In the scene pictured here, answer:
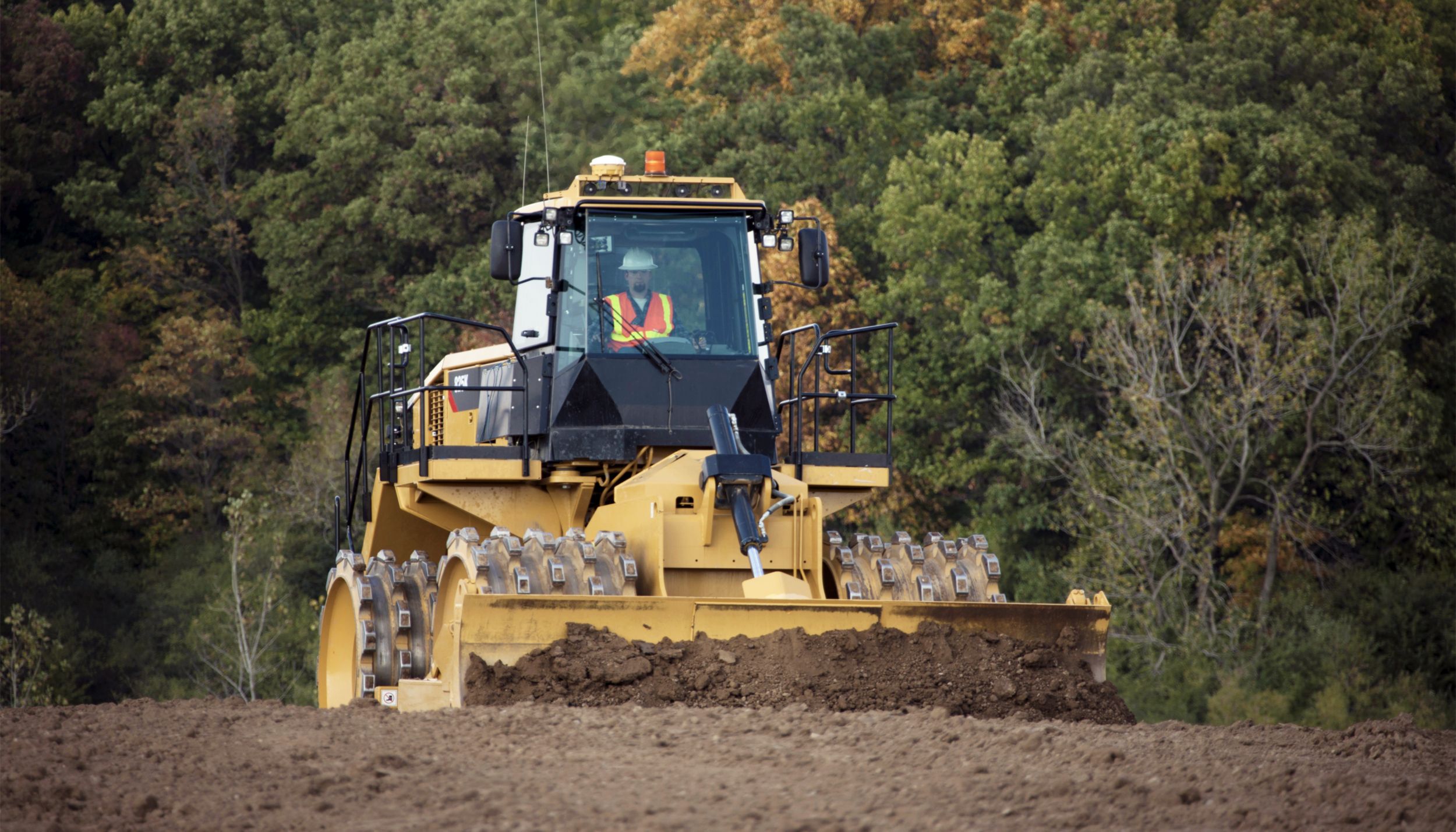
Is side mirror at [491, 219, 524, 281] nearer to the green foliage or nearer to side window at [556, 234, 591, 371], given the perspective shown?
side window at [556, 234, 591, 371]

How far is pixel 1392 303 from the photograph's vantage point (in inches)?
1097

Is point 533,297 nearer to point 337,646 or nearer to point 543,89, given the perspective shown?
point 337,646

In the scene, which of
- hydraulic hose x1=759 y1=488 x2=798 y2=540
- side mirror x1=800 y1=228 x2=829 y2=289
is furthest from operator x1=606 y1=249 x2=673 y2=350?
hydraulic hose x1=759 y1=488 x2=798 y2=540

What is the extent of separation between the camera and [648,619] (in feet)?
31.0

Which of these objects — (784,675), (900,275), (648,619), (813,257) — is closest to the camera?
(784,675)

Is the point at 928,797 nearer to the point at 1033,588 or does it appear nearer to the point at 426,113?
the point at 1033,588

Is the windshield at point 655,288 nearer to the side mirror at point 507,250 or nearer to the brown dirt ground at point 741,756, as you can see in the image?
the side mirror at point 507,250

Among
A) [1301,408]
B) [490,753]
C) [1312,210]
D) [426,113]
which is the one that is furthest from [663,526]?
[426,113]

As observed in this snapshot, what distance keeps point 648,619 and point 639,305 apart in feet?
8.43

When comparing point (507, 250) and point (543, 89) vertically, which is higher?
point (543, 89)

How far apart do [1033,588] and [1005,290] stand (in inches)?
195

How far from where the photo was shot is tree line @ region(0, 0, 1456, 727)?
91.7 feet

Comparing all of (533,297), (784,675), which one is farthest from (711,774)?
(533,297)

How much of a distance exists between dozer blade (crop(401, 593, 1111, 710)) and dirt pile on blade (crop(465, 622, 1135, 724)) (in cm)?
7
